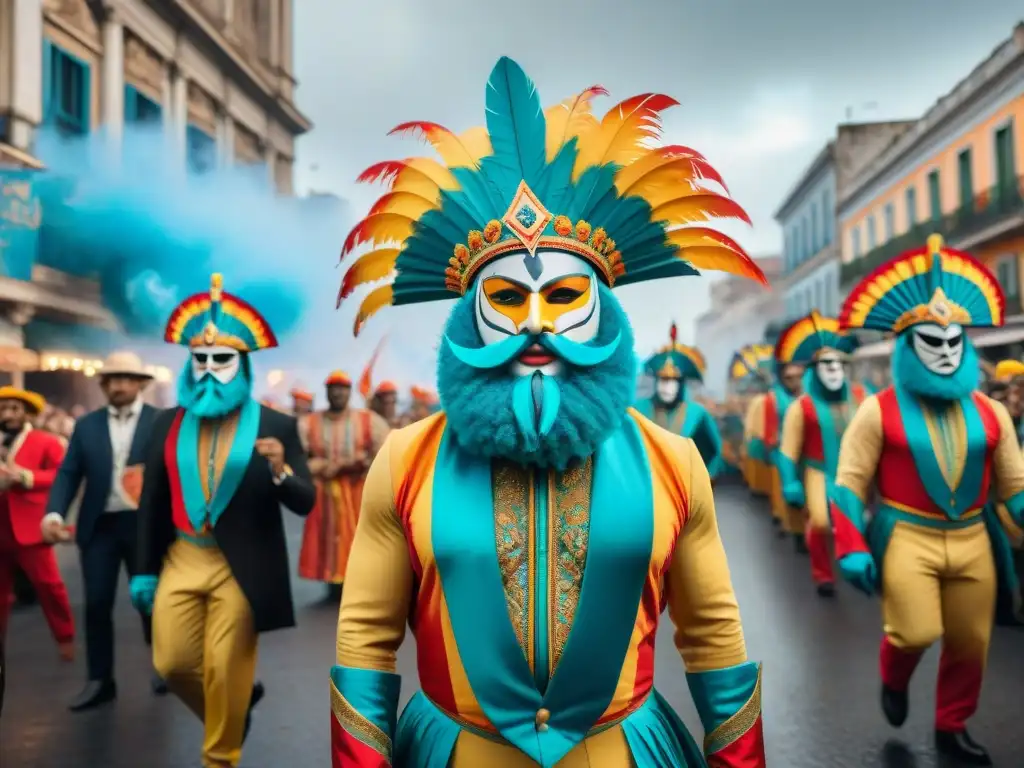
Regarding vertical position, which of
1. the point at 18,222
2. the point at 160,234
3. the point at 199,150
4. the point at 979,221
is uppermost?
the point at 199,150

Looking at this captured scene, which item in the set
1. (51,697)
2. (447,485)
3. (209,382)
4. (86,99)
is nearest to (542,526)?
(447,485)

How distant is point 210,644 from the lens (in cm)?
405

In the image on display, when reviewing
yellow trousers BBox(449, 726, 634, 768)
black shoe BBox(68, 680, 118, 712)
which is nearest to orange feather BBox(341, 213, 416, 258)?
yellow trousers BBox(449, 726, 634, 768)

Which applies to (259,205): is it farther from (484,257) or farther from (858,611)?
(484,257)

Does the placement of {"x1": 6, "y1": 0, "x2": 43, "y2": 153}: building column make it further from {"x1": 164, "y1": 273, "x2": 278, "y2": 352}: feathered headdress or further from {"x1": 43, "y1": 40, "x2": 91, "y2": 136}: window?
{"x1": 164, "y1": 273, "x2": 278, "y2": 352}: feathered headdress

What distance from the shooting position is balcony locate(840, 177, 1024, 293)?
19.8 metres

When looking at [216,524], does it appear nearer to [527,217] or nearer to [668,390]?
[527,217]

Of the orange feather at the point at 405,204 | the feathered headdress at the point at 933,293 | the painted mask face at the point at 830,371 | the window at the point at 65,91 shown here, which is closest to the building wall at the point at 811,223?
the window at the point at 65,91

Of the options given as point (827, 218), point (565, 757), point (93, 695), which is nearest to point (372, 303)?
point (565, 757)

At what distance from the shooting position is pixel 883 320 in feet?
14.9

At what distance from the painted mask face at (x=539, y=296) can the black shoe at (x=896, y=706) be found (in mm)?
3283

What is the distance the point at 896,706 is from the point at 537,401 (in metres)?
3.44

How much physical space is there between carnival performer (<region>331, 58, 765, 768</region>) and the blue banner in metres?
13.9

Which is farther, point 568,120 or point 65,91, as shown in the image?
point 65,91
